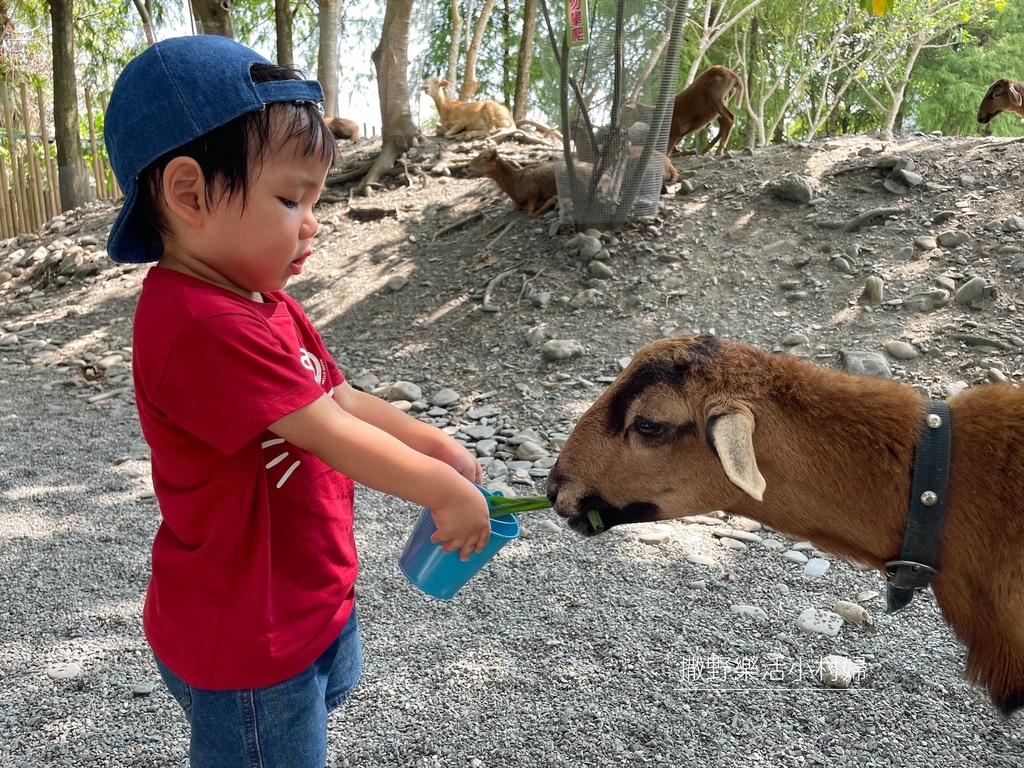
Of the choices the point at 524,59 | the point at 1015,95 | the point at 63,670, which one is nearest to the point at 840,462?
the point at 63,670

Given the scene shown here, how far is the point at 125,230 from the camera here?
5.75ft

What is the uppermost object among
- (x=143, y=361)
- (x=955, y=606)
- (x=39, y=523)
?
(x=143, y=361)

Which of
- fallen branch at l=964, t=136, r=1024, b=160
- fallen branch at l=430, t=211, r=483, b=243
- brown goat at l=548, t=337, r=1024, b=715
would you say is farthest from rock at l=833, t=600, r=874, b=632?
fallen branch at l=430, t=211, r=483, b=243

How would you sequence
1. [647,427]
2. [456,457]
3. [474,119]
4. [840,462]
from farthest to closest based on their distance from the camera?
[474,119] < [647,427] < [840,462] < [456,457]

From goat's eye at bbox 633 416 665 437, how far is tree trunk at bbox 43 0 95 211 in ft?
48.3

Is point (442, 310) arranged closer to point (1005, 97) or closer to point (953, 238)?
point (953, 238)

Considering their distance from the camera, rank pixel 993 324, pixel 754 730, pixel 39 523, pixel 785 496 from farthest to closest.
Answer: pixel 993 324 → pixel 39 523 → pixel 754 730 → pixel 785 496

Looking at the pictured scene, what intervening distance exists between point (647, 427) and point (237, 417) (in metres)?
1.39

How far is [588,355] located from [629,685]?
3.85 m

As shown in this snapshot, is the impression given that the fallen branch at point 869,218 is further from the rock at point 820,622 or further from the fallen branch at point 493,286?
the rock at point 820,622

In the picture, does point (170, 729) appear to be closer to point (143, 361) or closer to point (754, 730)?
point (143, 361)

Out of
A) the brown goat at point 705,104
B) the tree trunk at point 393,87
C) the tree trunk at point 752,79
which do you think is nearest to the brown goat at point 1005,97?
the brown goat at point 705,104

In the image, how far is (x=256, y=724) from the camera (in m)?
1.81

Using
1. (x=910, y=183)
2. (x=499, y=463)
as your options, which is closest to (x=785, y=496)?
(x=499, y=463)
